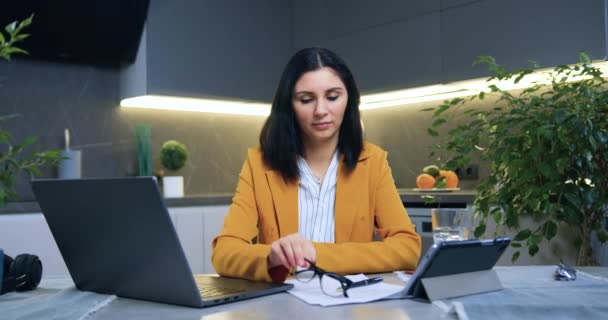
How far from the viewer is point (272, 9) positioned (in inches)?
163

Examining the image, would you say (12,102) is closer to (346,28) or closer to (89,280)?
(346,28)

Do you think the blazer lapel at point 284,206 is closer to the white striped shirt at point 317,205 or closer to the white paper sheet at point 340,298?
the white striped shirt at point 317,205

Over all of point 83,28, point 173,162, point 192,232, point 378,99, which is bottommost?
point 192,232

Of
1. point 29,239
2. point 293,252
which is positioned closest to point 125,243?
point 293,252

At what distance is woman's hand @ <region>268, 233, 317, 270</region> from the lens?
1150 mm

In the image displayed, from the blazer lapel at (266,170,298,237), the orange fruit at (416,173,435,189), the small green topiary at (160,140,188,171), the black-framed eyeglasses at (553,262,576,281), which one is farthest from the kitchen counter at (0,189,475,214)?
the black-framed eyeglasses at (553,262,576,281)

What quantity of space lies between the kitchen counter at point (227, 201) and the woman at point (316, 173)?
0.84 m

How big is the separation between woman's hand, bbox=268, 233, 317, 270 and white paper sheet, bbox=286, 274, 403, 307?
1.8 inches

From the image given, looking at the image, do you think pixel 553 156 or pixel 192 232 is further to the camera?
pixel 192 232

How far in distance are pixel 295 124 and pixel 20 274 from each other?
934mm

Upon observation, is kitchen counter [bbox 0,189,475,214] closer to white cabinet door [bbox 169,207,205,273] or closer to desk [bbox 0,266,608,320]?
white cabinet door [bbox 169,207,205,273]

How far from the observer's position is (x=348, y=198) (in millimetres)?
1812

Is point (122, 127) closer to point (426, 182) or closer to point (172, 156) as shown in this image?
point (172, 156)

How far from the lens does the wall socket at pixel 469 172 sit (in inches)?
143
